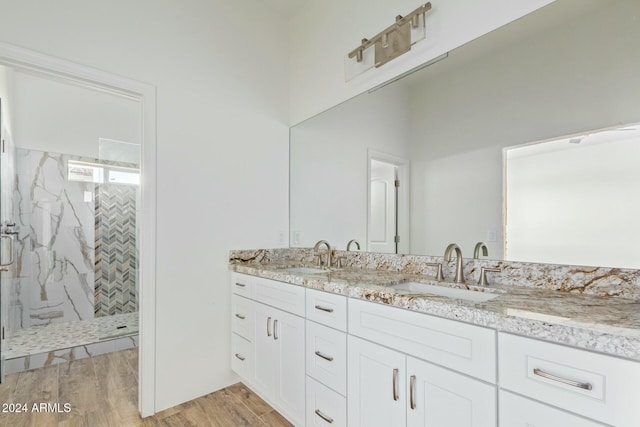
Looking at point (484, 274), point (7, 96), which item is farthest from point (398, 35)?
point (7, 96)

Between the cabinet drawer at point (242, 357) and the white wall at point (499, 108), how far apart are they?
1.28 metres

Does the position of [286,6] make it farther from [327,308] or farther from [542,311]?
[542,311]

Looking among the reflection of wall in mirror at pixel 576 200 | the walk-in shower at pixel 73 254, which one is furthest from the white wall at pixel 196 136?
the reflection of wall in mirror at pixel 576 200

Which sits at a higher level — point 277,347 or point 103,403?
point 277,347

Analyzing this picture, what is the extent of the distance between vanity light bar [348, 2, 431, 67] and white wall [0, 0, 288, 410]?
1006mm

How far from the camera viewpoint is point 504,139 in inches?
60.4

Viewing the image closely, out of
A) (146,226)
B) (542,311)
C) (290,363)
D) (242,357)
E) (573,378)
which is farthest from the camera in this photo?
(242,357)

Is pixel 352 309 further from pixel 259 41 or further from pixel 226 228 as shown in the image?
pixel 259 41

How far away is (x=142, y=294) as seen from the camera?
1.90 metres

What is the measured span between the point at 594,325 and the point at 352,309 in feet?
2.68

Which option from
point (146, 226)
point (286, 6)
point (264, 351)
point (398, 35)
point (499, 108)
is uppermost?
point (286, 6)

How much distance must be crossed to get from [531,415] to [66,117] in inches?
183

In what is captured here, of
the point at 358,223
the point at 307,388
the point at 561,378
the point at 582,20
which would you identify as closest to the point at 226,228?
the point at 358,223

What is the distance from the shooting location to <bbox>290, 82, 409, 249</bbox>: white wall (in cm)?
204
